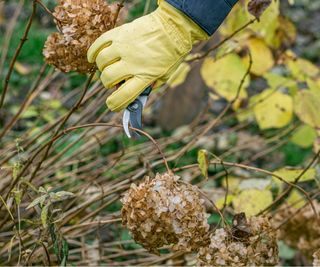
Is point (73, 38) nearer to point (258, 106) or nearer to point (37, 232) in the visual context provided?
point (37, 232)

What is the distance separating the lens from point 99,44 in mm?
1519

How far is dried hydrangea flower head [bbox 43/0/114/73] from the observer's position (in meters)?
1.52

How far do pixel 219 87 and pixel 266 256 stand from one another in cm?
105

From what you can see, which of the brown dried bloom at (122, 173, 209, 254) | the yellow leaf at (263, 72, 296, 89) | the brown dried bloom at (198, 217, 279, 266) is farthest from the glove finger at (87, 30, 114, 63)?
the yellow leaf at (263, 72, 296, 89)

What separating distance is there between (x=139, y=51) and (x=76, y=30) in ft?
0.50

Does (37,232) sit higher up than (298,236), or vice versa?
(37,232)

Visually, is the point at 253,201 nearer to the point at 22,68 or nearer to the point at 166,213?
the point at 166,213

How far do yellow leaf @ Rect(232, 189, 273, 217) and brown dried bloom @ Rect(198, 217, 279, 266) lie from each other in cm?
45

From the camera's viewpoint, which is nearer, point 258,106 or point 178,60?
point 178,60

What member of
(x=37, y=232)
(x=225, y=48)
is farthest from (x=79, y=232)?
(x=225, y=48)

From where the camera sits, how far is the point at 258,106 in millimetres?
2596

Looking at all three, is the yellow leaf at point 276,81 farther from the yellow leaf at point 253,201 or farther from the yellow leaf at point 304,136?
the yellow leaf at point 253,201

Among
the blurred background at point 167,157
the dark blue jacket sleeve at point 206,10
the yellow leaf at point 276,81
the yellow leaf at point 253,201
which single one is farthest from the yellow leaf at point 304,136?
the dark blue jacket sleeve at point 206,10

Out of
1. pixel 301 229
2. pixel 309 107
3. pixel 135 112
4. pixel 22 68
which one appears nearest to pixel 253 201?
pixel 301 229
